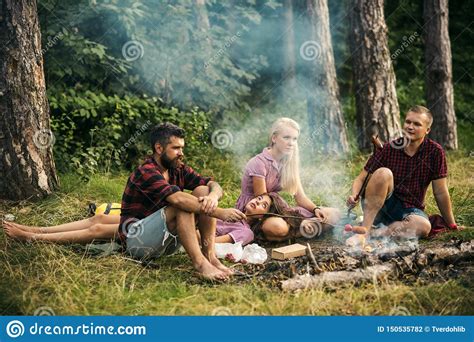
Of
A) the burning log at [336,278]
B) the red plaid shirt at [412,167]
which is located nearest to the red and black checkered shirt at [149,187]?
the burning log at [336,278]

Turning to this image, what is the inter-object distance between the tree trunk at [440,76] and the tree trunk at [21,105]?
19.4 feet

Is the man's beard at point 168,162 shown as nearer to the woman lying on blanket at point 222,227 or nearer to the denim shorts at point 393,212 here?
the woman lying on blanket at point 222,227

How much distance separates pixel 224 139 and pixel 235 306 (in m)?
5.23

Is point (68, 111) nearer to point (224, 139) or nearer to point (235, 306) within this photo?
point (224, 139)

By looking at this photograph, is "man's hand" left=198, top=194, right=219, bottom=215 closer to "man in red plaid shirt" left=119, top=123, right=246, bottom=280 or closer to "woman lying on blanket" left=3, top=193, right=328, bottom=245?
"man in red plaid shirt" left=119, top=123, right=246, bottom=280

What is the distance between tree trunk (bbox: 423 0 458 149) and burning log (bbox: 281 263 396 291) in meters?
5.64

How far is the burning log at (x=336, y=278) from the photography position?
3.94m

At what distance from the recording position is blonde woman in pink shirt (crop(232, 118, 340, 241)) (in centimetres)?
511

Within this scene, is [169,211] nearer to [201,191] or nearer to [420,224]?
[201,191]

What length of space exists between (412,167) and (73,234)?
2.77 m

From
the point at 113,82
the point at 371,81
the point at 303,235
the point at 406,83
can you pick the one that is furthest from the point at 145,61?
the point at 406,83

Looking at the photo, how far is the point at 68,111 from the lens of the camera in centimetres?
725

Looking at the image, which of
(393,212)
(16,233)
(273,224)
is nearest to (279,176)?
(273,224)

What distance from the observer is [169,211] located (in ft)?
14.1
